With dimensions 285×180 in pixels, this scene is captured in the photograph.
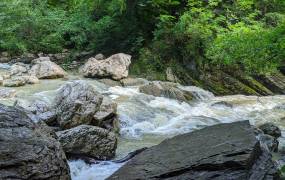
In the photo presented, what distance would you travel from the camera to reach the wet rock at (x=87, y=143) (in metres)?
9.06

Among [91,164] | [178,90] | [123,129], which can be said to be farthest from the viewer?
[178,90]

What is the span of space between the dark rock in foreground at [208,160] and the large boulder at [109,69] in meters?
10.5

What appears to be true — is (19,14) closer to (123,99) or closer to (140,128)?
(123,99)

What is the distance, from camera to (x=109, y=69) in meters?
17.4

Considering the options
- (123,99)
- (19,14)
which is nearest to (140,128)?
(123,99)

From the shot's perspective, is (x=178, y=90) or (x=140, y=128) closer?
(x=140, y=128)

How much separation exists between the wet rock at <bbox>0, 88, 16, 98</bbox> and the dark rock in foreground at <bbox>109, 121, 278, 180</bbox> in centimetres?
788

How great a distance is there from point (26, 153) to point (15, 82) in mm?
10341

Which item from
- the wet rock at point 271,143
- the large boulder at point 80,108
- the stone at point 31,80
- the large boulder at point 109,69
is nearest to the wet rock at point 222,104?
the large boulder at point 109,69

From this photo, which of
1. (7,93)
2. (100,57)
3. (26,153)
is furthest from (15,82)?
(26,153)

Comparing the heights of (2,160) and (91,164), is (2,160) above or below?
above

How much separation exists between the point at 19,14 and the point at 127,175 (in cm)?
1865

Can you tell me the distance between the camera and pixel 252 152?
5.90 m

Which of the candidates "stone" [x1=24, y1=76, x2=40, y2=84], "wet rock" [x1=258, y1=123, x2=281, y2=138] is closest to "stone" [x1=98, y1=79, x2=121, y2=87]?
"stone" [x1=24, y1=76, x2=40, y2=84]
